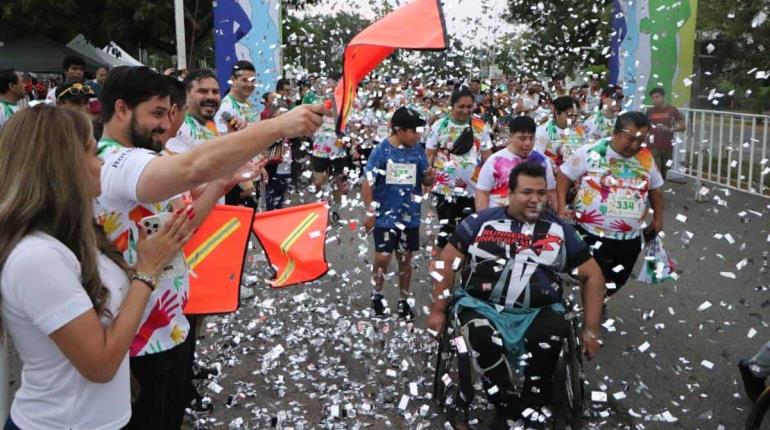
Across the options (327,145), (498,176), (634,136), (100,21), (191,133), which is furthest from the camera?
(100,21)

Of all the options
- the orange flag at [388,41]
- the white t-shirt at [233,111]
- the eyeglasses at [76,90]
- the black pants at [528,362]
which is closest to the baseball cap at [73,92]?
the eyeglasses at [76,90]

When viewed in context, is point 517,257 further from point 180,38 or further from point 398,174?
point 180,38

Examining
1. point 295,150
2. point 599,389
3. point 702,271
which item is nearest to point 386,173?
point 599,389

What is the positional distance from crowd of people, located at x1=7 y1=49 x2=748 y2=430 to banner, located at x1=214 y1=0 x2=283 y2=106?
0.56m

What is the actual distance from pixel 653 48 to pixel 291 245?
8.90 m

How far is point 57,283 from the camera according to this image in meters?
1.91

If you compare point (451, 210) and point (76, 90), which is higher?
point (76, 90)

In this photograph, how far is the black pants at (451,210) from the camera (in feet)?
23.7

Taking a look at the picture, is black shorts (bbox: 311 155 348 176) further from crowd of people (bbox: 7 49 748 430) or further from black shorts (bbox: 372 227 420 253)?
black shorts (bbox: 372 227 420 253)

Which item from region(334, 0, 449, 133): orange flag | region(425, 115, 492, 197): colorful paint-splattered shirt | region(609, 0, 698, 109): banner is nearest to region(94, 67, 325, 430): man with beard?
region(334, 0, 449, 133): orange flag

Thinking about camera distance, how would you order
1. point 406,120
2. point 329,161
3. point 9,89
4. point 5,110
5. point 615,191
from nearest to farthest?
1. point 615,191
2. point 406,120
3. point 5,110
4. point 9,89
5. point 329,161

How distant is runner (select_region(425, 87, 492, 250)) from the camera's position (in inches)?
282

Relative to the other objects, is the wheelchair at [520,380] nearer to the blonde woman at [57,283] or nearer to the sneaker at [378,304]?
the sneaker at [378,304]

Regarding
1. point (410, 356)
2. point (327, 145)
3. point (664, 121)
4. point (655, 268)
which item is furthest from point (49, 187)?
point (664, 121)
